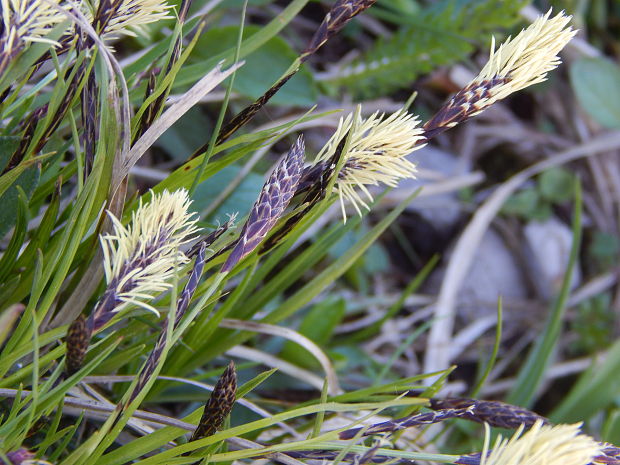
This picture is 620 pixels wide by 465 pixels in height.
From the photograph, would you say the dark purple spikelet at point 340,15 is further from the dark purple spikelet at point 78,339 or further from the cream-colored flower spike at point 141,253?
the dark purple spikelet at point 78,339

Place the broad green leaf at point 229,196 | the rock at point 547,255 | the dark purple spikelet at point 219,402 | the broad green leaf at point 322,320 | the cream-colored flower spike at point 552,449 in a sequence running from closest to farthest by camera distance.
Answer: the cream-colored flower spike at point 552,449
the dark purple spikelet at point 219,402
the broad green leaf at point 229,196
the broad green leaf at point 322,320
the rock at point 547,255

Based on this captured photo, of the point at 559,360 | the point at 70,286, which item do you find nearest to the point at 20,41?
the point at 70,286

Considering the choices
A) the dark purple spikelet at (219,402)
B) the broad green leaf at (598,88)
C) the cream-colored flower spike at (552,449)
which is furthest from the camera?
the broad green leaf at (598,88)

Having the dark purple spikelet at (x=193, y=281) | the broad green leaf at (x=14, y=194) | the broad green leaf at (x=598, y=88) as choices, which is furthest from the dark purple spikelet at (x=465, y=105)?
the broad green leaf at (x=598, y=88)

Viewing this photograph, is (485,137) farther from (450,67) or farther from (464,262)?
(464,262)

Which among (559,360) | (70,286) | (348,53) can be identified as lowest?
(559,360)

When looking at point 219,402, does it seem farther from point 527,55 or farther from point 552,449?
point 527,55

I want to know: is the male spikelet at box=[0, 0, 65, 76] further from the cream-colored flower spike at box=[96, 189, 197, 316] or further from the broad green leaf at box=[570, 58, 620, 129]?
the broad green leaf at box=[570, 58, 620, 129]
